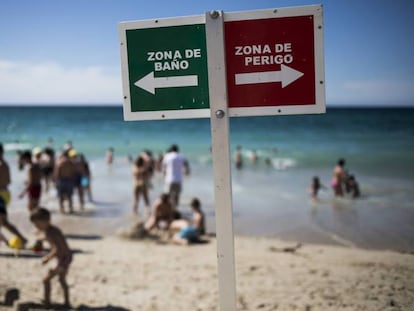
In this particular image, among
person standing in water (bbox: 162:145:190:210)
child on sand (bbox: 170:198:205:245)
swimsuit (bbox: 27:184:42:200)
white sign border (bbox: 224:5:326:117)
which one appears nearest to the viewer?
white sign border (bbox: 224:5:326:117)

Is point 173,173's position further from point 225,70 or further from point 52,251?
point 225,70

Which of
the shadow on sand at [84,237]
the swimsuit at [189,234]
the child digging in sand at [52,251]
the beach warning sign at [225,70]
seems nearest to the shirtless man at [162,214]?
the swimsuit at [189,234]

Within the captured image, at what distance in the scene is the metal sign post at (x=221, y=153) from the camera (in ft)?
6.48

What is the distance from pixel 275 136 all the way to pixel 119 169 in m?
21.3

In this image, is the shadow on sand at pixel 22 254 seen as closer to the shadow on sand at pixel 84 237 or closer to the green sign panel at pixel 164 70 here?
the shadow on sand at pixel 84 237

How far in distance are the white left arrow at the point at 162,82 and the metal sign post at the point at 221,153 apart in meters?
0.11

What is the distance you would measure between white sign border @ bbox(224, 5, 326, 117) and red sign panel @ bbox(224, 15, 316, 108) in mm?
16

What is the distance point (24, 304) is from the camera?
4.51 meters

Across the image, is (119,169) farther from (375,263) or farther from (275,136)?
(275,136)

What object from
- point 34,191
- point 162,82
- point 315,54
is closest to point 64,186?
point 34,191

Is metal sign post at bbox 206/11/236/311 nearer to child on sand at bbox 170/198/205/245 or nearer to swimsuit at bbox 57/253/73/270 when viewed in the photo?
swimsuit at bbox 57/253/73/270

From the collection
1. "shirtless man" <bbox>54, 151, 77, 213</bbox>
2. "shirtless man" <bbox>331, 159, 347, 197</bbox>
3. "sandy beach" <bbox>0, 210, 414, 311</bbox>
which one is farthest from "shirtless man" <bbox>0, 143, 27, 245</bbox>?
"shirtless man" <bbox>331, 159, 347, 197</bbox>

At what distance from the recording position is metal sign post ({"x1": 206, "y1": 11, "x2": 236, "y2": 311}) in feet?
6.48

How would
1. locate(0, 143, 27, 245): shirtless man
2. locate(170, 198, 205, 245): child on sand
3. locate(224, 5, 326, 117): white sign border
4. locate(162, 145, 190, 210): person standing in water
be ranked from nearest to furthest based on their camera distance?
1. locate(224, 5, 326, 117): white sign border
2. locate(0, 143, 27, 245): shirtless man
3. locate(170, 198, 205, 245): child on sand
4. locate(162, 145, 190, 210): person standing in water
